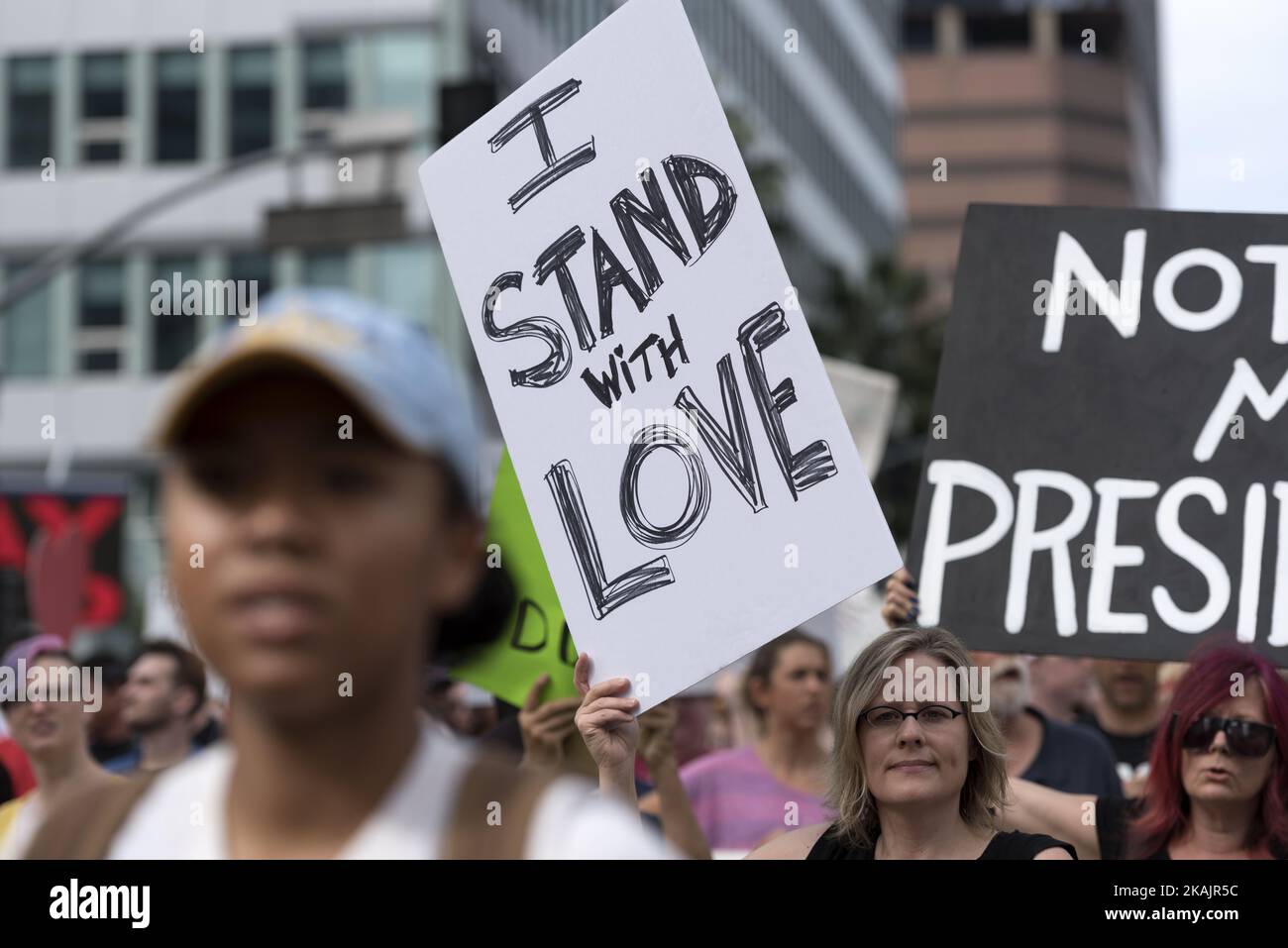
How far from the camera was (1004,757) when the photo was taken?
3709 millimetres

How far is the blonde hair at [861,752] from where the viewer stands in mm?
3662

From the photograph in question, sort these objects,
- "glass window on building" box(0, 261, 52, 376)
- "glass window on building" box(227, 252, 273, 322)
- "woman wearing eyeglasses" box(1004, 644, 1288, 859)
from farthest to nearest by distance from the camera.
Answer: "glass window on building" box(0, 261, 52, 376), "glass window on building" box(227, 252, 273, 322), "woman wearing eyeglasses" box(1004, 644, 1288, 859)

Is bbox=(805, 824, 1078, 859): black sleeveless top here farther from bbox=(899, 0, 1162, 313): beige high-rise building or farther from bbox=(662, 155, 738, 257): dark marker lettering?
bbox=(899, 0, 1162, 313): beige high-rise building

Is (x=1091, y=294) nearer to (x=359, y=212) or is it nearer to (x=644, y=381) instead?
(x=644, y=381)

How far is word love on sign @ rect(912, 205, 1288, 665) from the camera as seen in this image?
14.8ft

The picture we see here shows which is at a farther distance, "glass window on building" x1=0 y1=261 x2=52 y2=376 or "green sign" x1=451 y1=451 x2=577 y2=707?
"glass window on building" x1=0 y1=261 x2=52 y2=376

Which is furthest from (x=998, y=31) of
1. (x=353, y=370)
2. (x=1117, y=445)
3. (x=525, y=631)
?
(x=353, y=370)

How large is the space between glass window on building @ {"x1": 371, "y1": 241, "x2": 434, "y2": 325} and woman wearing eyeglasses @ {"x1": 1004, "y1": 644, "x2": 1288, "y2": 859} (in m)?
26.0

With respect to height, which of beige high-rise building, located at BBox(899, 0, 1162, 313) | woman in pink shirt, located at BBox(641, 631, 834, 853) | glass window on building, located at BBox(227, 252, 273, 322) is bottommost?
woman in pink shirt, located at BBox(641, 631, 834, 853)

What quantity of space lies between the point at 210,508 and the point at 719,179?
2.32m

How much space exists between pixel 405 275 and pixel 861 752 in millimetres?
26666

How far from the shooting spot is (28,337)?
3319 centimetres

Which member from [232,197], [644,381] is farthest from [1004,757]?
[232,197]

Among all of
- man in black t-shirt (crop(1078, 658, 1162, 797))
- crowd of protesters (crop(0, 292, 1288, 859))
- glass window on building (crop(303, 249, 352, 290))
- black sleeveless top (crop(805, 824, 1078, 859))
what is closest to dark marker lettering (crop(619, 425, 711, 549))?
black sleeveless top (crop(805, 824, 1078, 859))
